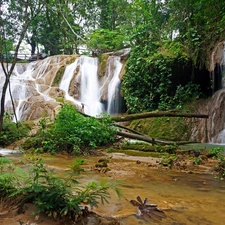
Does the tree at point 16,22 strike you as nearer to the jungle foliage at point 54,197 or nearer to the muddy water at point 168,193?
the muddy water at point 168,193

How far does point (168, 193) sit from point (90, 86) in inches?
612

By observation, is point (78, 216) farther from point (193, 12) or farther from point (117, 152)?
point (193, 12)

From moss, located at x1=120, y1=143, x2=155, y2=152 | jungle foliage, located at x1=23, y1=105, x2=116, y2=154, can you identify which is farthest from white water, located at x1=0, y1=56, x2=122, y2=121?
moss, located at x1=120, y1=143, x2=155, y2=152

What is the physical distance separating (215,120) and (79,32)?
939 inches

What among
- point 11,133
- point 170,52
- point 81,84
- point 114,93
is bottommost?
point 11,133

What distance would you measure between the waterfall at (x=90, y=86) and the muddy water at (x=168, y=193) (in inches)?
459

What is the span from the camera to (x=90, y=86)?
18.8 meters

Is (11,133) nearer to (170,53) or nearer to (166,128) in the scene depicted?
(166,128)

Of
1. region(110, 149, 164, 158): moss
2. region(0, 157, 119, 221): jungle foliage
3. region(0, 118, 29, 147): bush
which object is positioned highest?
region(0, 157, 119, 221): jungle foliage

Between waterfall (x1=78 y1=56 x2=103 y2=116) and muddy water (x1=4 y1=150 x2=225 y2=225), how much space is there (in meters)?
11.7

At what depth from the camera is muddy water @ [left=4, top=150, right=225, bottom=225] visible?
9.03ft

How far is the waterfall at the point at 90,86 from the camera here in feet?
57.3

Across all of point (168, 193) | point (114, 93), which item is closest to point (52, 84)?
point (114, 93)

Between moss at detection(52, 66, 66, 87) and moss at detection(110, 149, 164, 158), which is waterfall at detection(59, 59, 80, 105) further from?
moss at detection(110, 149, 164, 158)
